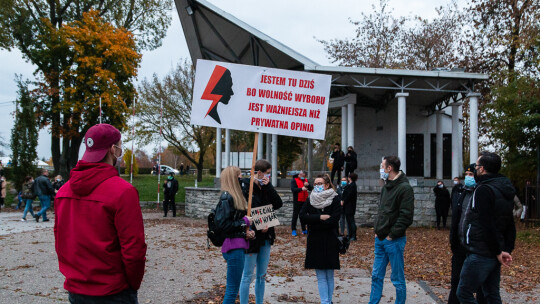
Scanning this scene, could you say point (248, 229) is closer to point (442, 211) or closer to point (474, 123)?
point (442, 211)

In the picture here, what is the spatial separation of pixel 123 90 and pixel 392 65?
57.1 ft

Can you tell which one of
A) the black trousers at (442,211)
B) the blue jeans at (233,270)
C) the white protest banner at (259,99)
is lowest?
the black trousers at (442,211)

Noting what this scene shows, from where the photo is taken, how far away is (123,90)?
30312 mm

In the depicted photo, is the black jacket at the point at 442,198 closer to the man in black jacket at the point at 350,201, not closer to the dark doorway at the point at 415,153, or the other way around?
the man in black jacket at the point at 350,201

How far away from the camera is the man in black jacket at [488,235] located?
4.29m

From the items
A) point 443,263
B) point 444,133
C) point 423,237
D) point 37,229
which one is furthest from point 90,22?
point 443,263

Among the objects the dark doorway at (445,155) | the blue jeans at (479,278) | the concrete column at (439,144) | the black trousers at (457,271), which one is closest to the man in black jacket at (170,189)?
the concrete column at (439,144)

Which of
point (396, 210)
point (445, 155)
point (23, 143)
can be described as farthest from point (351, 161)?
point (23, 143)

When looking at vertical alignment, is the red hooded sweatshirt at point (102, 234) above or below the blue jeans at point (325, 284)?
above

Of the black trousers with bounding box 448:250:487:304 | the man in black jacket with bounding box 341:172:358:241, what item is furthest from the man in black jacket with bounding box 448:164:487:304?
the man in black jacket with bounding box 341:172:358:241

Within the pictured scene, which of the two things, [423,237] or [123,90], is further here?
[123,90]

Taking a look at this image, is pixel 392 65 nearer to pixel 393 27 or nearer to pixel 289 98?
pixel 393 27

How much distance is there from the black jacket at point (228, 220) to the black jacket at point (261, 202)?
33cm

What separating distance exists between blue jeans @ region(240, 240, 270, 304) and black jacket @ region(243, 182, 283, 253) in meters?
0.09
